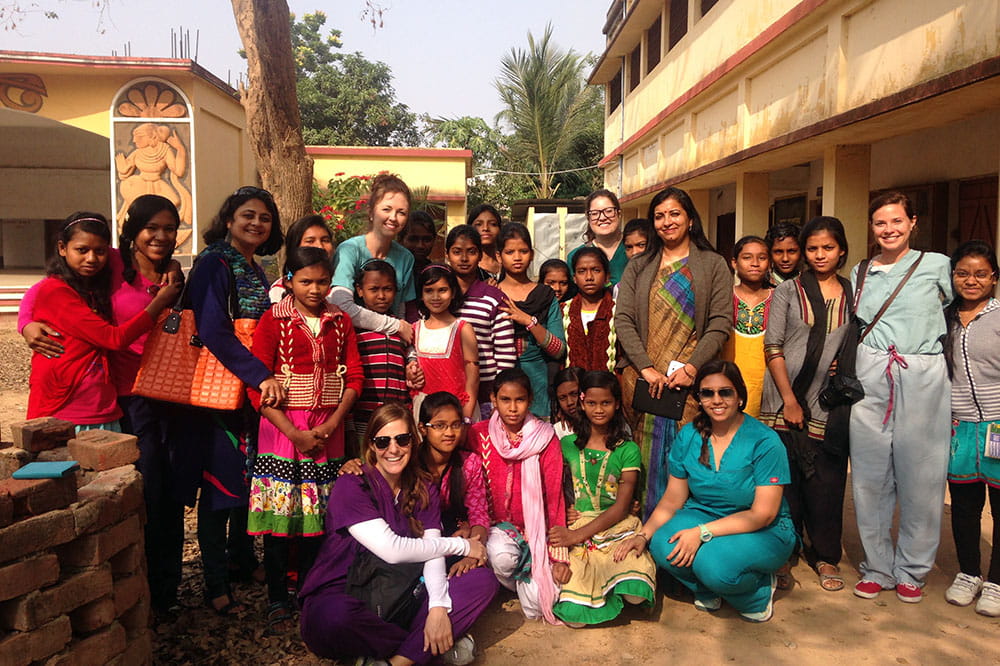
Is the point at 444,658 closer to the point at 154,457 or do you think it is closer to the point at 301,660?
the point at 301,660

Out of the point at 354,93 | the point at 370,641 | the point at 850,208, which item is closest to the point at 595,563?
the point at 370,641

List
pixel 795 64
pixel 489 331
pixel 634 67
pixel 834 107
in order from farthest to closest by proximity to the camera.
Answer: pixel 634 67
pixel 795 64
pixel 834 107
pixel 489 331

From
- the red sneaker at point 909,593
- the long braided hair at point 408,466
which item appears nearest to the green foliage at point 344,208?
the long braided hair at point 408,466

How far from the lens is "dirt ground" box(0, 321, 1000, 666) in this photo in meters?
2.95

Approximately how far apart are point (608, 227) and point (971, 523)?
2434mm

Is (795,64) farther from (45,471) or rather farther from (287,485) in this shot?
(45,471)

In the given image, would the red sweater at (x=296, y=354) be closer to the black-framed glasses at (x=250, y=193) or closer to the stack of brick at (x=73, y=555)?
the black-framed glasses at (x=250, y=193)

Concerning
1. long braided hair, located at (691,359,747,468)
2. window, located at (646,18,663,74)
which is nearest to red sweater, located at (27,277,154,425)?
long braided hair, located at (691,359,747,468)

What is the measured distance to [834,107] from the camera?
6.61 meters

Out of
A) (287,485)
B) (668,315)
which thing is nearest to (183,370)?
(287,485)

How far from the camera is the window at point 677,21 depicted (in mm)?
11781

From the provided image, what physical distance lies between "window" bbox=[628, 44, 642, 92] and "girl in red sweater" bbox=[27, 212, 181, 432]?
14.0m

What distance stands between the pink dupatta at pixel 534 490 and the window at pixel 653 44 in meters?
11.6

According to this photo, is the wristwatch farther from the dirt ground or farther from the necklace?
the necklace
